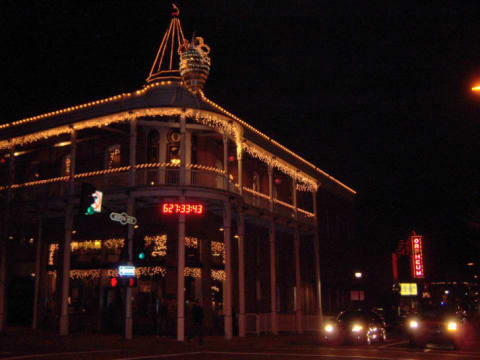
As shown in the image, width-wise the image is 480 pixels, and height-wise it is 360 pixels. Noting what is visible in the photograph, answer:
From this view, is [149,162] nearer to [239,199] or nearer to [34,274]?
[239,199]

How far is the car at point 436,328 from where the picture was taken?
1939cm

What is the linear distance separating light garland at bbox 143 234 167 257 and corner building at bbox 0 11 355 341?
46mm

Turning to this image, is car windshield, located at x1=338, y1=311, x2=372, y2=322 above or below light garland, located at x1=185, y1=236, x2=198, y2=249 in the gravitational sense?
below

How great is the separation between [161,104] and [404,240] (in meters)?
32.8

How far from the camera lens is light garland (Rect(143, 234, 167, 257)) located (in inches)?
964

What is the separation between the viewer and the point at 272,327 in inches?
1048

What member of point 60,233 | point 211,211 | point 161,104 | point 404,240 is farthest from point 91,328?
point 404,240

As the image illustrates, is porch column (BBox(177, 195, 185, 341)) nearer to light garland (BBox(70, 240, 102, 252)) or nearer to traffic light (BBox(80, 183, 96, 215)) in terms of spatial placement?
traffic light (BBox(80, 183, 96, 215))

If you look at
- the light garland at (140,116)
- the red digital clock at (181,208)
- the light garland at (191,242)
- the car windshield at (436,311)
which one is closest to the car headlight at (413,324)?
the car windshield at (436,311)

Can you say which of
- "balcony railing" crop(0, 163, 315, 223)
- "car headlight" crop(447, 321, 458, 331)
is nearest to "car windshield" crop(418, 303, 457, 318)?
"car headlight" crop(447, 321, 458, 331)

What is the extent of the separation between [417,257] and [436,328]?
25.0 metres

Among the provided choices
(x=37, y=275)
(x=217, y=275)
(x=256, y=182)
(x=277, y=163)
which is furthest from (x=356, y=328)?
(x=37, y=275)

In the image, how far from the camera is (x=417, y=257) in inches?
1713

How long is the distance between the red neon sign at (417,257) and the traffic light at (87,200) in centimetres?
3336
